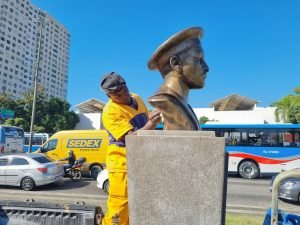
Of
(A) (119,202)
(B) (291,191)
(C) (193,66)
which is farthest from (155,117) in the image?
(B) (291,191)

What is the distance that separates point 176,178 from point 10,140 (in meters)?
17.7

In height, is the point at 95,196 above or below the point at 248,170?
below

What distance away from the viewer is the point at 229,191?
977cm

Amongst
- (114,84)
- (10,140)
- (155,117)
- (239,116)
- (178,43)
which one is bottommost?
(10,140)

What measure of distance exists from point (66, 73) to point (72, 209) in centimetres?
12771

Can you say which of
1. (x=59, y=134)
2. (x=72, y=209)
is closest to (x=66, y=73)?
(x=59, y=134)

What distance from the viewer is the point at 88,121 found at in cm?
3647

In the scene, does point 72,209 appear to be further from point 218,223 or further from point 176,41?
point 176,41

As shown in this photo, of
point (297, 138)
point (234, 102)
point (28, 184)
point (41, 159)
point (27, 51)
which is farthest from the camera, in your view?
point (27, 51)

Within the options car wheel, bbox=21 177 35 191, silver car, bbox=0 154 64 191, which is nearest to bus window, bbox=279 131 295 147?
silver car, bbox=0 154 64 191

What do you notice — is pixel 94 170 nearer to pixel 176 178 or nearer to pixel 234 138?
pixel 234 138

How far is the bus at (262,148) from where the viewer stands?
44.6 ft

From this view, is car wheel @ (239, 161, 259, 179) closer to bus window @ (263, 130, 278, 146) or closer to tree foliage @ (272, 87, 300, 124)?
bus window @ (263, 130, 278, 146)

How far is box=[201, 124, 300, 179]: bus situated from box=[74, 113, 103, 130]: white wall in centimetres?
2297
